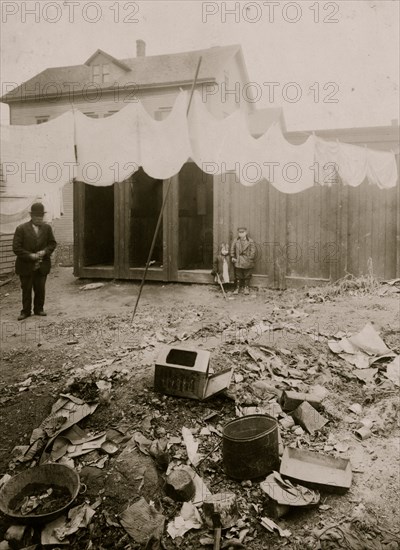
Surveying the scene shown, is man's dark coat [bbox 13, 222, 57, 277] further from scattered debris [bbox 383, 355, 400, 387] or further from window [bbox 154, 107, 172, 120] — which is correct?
window [bbox 154, 107, 172, 120]

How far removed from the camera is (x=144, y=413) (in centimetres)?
470

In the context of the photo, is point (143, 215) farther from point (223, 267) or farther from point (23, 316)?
point (23, 316)

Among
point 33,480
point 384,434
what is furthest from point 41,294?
point 384,434

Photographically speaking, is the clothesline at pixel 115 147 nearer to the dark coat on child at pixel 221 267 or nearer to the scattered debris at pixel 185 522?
the dark coat on child at pixel 221 267

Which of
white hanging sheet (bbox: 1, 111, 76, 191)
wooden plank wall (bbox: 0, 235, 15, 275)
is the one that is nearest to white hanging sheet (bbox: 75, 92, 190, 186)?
white hanging sheet (bbox: 1, 111, 76, 191)

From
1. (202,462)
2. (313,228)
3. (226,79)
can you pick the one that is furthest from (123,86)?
(202,462)

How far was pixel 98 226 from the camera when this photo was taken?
45.8ft

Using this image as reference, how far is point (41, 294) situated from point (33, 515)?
6177 mm

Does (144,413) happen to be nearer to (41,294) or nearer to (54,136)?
(54,136)

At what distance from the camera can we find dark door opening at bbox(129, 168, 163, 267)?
12836 mm

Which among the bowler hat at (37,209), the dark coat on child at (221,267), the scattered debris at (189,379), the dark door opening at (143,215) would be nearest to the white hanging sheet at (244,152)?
the bowler hat at (37,209)

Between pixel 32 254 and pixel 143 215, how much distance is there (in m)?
5.78

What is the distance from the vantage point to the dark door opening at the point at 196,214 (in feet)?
43.7

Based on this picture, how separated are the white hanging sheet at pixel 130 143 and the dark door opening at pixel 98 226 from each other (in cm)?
629
